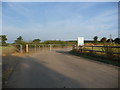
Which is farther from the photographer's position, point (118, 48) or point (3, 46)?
point (3, 46)

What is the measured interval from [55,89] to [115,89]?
73.6 inches

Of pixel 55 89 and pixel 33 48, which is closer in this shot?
pixel 55 89

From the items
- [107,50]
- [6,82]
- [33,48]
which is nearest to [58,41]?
[33,48]

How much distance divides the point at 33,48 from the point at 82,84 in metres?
18.5

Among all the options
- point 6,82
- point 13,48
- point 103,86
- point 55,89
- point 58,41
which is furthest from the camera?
point 58,41

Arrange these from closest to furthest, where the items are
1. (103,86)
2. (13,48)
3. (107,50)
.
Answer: (103,86)
(107,50)
(13,48)

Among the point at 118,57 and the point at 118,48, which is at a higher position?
the point at 118,48

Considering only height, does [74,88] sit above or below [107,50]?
below

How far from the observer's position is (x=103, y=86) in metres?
3.56

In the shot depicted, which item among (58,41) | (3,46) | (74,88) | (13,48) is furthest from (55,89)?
(58,41)

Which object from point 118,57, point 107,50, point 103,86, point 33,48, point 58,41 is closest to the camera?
point 103,86

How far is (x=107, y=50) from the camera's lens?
32.5 ft

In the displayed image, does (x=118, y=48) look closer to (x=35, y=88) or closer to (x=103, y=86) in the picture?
(x=103, y=86)

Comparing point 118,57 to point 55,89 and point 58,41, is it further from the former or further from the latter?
point 58,41
